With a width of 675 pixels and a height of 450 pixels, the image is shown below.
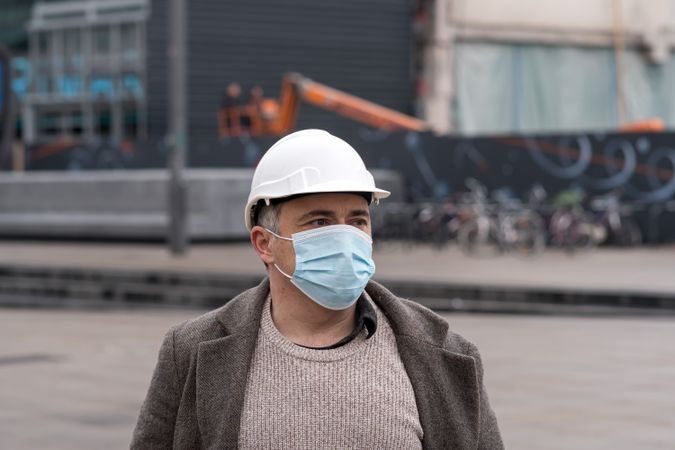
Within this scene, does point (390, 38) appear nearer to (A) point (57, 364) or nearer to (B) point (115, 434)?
(A) point (57, 364)

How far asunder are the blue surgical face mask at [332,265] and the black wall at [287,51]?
34.8m

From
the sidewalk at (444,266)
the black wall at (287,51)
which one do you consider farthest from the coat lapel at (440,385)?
the black wall at (287,51)

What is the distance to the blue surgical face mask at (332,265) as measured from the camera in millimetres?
2896

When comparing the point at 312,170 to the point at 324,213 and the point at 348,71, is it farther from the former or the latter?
the point at 348,71

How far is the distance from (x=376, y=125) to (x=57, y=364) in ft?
87.1

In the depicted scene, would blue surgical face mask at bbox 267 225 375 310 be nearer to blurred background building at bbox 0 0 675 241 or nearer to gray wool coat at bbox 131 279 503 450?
gray wool coat at bbox 131 279 503 450

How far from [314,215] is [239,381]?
36 centimetres

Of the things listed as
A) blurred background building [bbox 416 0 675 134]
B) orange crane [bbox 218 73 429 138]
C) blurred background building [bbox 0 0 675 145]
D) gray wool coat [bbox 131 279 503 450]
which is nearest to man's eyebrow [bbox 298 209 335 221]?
gray wool coat [bbox 131 279 503 450]

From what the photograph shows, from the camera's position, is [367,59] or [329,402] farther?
[367,59]

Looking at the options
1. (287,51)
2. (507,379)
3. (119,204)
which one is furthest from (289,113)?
(507,379)

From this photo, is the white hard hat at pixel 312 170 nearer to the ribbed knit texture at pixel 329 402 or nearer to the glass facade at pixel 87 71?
the ribbed knit texture at pixel 329 402

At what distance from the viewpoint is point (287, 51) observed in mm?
41000

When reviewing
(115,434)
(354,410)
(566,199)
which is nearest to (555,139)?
(566,199)

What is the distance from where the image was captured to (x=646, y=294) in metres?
15.3
